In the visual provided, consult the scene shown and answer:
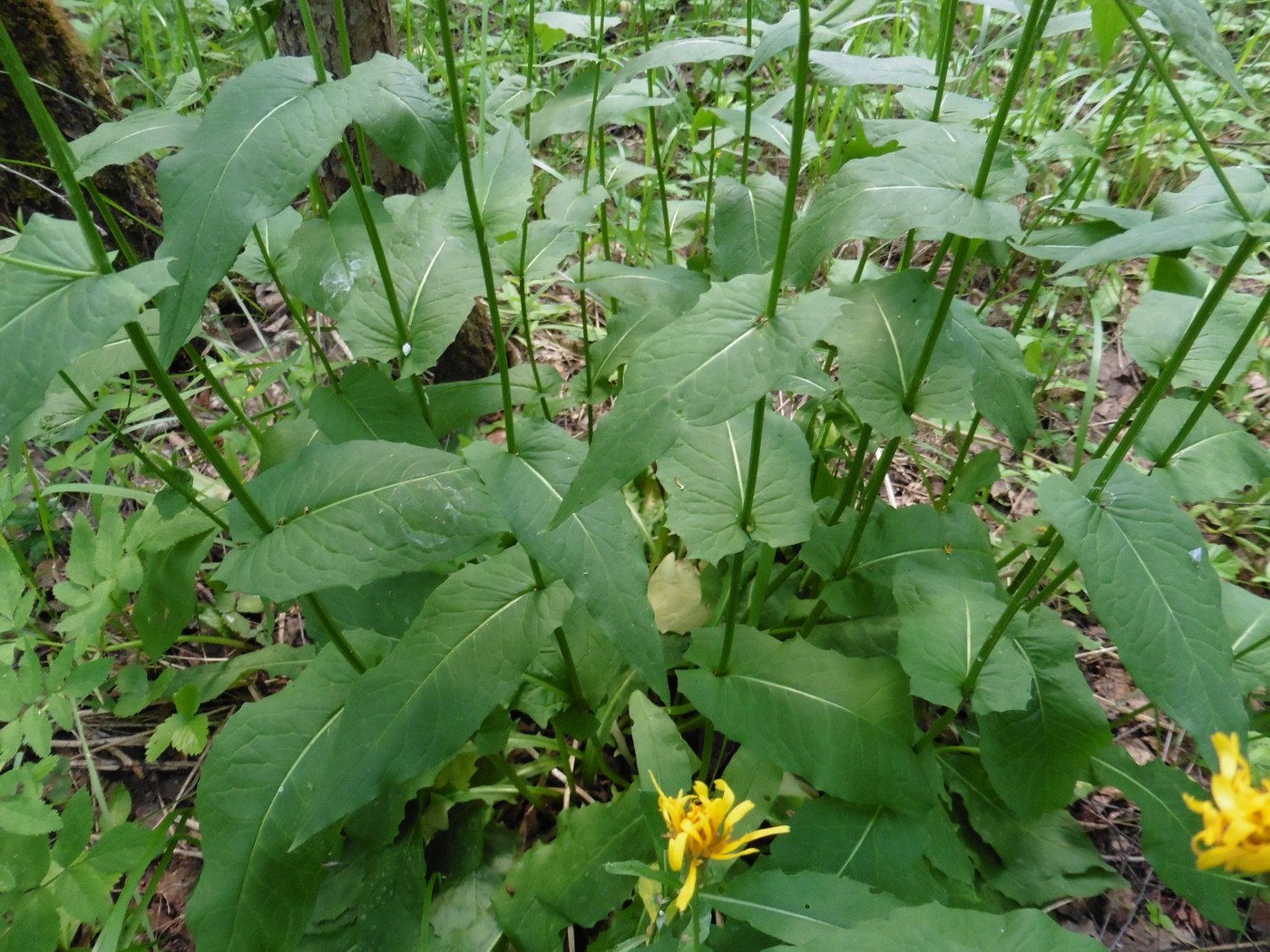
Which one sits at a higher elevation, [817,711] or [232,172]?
[232,172]

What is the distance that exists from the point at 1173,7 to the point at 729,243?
98 centimetres

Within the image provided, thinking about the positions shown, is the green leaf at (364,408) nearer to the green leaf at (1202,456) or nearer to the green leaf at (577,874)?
the green leaf at (577,874)

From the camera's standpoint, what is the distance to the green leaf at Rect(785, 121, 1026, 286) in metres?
1.11

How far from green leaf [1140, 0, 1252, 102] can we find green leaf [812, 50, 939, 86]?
1.83ft

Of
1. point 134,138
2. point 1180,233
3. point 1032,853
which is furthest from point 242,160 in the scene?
point 1032,853

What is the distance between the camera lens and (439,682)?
50.6 inches

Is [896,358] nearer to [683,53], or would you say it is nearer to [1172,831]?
[683,53]

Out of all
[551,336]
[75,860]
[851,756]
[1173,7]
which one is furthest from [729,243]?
[75,860]

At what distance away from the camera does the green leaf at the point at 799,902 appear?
3.42 feet

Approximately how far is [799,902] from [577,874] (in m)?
0.52

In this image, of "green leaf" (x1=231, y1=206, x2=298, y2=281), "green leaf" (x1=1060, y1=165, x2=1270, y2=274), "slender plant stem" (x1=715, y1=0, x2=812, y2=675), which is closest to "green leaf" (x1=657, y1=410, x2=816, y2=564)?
"slender plant stem" (x1=715, y1=0, x2=812, y2=675)

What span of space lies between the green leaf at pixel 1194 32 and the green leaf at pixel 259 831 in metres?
1.60

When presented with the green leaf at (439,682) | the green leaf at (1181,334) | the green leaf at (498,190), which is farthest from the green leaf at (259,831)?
the green leaf at (1181,334)

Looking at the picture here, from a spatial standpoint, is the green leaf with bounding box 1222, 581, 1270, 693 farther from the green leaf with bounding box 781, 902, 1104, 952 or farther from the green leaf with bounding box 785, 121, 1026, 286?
the green leaf with bounding box 785, 121, 1026, 286
